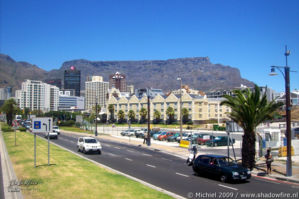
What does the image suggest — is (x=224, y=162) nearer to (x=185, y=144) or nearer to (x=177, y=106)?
(x=185, y=144)

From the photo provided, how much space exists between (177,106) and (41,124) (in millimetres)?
91734

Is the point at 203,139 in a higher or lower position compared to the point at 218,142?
higher

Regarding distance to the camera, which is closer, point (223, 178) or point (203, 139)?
point (223, 178)

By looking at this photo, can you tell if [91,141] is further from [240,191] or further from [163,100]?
[163,100]

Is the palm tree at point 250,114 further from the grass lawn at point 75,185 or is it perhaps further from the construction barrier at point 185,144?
the construction barrier at point 185,144

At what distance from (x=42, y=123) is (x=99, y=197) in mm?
8336

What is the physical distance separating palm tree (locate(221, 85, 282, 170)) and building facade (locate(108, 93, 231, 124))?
82.0 m

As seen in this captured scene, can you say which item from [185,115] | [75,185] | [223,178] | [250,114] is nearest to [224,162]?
[223,178]

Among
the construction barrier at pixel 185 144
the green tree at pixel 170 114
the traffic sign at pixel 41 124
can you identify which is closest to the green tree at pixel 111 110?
the green tree at pixel 170 114

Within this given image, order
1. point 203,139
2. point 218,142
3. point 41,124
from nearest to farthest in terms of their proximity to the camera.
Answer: point 41,124 → point 218,142 → point 203,139

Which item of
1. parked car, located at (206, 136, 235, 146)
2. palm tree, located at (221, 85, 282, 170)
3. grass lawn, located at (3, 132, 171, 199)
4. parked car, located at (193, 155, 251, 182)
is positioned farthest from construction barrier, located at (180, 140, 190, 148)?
grass lawn, located at (3, 132, 171, 199)

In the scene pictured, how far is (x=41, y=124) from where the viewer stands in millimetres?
18188

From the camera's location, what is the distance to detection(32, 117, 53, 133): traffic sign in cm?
1800

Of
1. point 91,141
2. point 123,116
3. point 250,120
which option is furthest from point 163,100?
point 250,120
